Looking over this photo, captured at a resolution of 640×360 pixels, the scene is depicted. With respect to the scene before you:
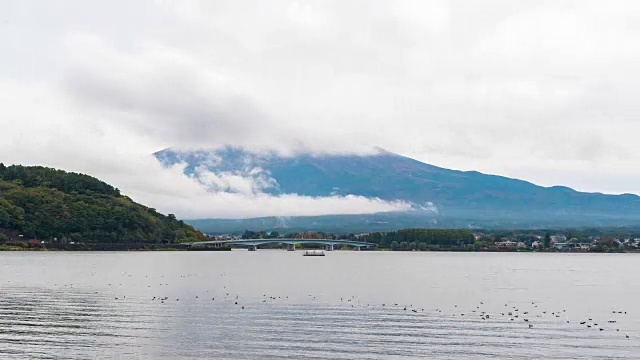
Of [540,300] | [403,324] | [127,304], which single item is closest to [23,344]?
[127,304]

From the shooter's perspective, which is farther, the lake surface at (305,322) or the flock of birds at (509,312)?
the flock of birds at (509,312)

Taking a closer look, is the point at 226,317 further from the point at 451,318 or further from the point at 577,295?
the point at 577,295

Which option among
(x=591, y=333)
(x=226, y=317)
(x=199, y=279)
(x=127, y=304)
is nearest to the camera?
(x=591, y=333)

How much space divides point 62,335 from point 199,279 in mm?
52541

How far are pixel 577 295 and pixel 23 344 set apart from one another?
192 ft

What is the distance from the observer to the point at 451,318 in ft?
180

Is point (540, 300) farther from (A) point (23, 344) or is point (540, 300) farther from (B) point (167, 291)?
(A) point (23, 344)

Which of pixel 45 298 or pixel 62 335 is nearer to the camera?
pixel 62 335

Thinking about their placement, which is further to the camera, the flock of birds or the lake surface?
the flock of birds

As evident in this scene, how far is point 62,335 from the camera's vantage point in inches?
1719

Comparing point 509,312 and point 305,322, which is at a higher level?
point 305,322

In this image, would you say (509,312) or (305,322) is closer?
(305,322)

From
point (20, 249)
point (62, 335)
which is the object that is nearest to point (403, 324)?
point (62, 335)

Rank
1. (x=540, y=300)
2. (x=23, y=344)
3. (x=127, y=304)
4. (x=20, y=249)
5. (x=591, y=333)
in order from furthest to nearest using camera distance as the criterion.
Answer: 1. (x=20, y=249)
2. (x=540, y=300)
3. (x=127, y=304)
4. (x=591, y=333)
5. (x=23, y=344)
